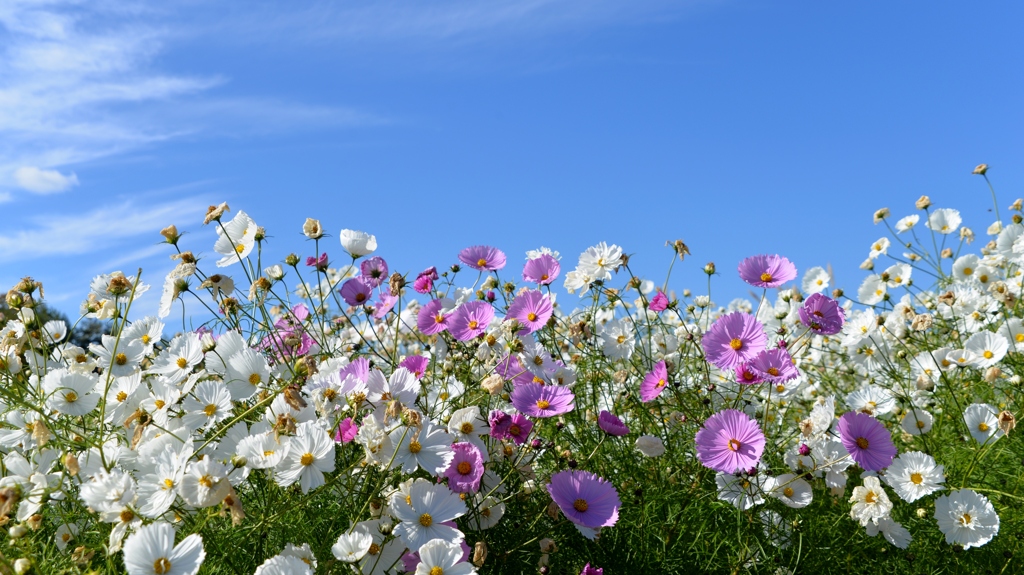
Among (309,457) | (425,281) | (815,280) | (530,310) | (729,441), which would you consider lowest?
(309,457)

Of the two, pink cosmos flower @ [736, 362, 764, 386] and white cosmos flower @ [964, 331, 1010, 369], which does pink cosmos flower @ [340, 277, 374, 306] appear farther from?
white cosmos flower @ [964, 331, 1010, 369]

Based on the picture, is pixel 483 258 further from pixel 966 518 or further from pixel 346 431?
pixel 966 518

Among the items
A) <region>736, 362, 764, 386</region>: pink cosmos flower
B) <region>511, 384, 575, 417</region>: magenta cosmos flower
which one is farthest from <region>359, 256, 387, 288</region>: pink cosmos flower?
<region>736, 362, 764, 386</region>: pink cosmos flower

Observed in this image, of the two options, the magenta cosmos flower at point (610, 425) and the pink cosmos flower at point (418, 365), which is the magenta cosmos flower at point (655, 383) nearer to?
the magenta cosmos flower at point (610, 425)

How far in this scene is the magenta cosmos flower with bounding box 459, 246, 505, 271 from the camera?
234cm

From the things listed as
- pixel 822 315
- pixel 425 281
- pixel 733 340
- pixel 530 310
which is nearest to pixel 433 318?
pixel 425 281

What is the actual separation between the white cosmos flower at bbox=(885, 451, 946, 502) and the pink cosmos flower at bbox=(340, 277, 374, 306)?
1390 mm

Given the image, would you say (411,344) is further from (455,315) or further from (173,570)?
(173,570)

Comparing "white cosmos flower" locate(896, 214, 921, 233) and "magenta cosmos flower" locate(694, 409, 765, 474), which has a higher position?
"white cosmos flower" locate(896, 214, 921, 233)

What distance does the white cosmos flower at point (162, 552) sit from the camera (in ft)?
4.05

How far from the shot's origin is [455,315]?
2.06 metres

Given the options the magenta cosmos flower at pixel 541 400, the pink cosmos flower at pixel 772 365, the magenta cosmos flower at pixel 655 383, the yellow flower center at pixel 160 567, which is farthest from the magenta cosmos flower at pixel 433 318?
the yellow flower center at pixel 160 567

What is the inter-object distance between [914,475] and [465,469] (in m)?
1.14

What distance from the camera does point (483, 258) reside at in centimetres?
236
